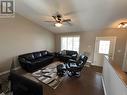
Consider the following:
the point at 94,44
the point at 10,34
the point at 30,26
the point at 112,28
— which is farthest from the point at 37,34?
the point at 112,28

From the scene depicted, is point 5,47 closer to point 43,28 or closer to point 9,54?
point 9,54

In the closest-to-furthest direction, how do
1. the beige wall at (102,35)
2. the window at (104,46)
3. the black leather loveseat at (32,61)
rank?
the black leather loveseat at (32,61) → the beige wall at (102,35) → the window at (104,46)

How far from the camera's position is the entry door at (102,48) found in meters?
5.52

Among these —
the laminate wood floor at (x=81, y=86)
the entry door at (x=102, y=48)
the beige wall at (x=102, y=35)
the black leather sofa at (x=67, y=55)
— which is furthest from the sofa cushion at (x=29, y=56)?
the entry door at (x=102, y=48)

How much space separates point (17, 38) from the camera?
5.02m

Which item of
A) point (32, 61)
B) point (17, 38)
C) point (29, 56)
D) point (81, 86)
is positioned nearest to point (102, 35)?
point (81, 86)

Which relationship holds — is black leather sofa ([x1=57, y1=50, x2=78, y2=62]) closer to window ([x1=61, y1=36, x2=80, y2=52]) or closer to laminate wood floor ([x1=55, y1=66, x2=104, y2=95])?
window ([x1=61, y1=36, x2=80, y2=52])

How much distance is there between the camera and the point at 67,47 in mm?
7324

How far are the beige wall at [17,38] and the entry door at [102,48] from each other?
12.7ft

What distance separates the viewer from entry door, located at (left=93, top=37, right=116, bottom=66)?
5.52 meters

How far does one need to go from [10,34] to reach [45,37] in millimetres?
2644

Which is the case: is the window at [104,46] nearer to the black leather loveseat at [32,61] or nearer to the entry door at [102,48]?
the entry door at [102,48]

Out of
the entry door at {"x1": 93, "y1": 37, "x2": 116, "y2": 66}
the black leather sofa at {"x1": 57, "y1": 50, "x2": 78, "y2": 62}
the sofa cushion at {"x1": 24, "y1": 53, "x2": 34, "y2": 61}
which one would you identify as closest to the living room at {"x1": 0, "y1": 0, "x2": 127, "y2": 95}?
the entry door at {"x1": 93, "y1": 37, "x2": 116, "y2": 66}

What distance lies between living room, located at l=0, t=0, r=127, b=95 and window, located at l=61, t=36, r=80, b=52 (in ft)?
0.60
